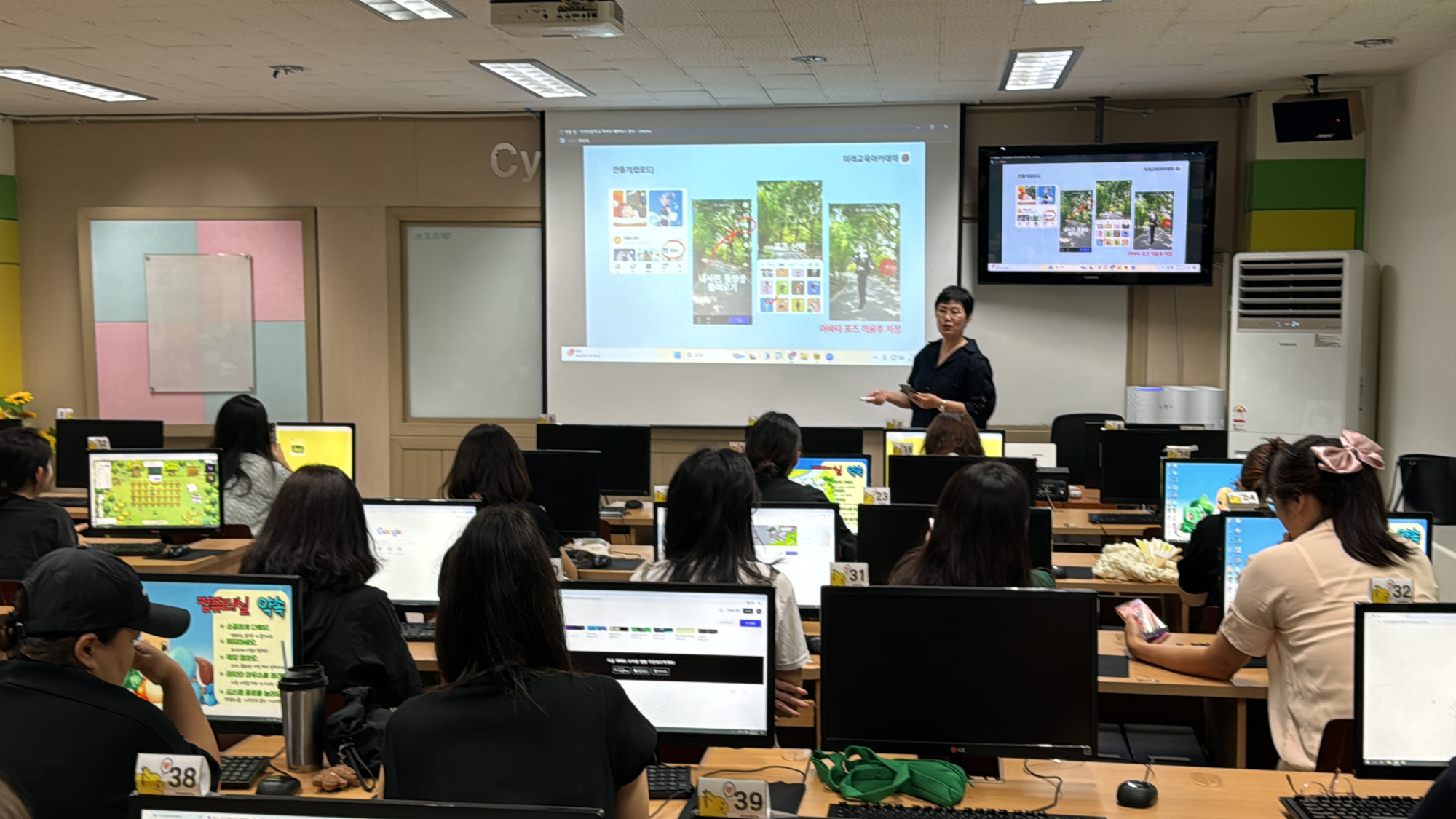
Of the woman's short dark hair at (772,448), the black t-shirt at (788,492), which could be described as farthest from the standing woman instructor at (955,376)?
the black t-shirt at (788,492)

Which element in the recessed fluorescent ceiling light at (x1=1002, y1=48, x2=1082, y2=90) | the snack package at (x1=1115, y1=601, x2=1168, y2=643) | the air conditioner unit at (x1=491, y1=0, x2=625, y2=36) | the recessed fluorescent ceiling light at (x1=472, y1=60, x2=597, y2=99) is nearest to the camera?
the snack package at (x1=1115, y1=601, x2=1168, y2=643)

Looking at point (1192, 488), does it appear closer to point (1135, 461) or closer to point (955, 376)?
point (1135, 461)

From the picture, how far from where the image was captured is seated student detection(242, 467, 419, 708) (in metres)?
2.75

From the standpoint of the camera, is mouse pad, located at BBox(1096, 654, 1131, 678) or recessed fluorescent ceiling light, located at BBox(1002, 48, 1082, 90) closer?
mouse pad, located at BBox(1096, 654, 1131, 678)

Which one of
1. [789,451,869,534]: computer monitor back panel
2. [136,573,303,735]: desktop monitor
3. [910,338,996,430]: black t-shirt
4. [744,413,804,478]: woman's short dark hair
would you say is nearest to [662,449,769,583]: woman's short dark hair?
[136,573,303,735]: desktop monitor

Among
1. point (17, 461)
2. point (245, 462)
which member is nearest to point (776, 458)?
point (245, 462)

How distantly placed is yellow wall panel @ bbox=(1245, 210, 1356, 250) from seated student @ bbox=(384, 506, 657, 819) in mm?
6691

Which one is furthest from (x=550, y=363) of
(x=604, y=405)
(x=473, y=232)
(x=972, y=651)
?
(x=972, y=651)

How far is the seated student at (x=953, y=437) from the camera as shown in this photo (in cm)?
507

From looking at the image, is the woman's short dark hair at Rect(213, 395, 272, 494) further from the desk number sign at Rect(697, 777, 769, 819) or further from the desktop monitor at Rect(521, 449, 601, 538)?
the desk number sign at Rect(697, 777, 769, 819)

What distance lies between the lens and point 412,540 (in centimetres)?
380

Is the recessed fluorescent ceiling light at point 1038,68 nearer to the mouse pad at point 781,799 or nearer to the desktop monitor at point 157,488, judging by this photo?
the desktop monitor at point 157,488

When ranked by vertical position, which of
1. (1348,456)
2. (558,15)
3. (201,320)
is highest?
(558,15)

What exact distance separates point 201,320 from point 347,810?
8.26 metres
